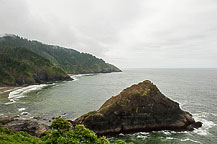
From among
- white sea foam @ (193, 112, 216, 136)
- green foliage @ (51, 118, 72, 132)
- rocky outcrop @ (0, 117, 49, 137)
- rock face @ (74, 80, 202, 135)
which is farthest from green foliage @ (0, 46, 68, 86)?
white sea foam @ (193, 112, 216, 136)

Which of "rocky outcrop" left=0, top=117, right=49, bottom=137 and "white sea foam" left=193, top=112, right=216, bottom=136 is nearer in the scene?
"rocky outcrop" left=0, top=117, right=49, bottom=137

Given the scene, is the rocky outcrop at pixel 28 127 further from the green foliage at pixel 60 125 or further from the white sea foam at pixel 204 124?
the white sea foam at pixel 204 124

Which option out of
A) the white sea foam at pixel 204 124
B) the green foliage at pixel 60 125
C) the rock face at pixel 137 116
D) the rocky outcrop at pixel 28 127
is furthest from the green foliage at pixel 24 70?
the white sea foam at pixel 204 124

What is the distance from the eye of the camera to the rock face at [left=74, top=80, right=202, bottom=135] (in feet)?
108

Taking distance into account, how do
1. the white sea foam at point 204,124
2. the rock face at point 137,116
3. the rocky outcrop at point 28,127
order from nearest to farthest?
the rocky outcrop at point 28,127, the rock face at point 137,116, the white sea foam at point 204,124

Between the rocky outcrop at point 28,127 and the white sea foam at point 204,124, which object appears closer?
the rocky outcrop at point 28,127

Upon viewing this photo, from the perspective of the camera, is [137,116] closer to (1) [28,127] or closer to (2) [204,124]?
(2) [204,124]

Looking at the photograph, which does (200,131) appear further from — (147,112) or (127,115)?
(127,115)

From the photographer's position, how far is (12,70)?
111375 mm

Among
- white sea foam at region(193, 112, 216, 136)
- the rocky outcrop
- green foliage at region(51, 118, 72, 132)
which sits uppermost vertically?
green foliage at region(51, 118, 72, 132)

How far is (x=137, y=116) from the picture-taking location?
3500 centimetres

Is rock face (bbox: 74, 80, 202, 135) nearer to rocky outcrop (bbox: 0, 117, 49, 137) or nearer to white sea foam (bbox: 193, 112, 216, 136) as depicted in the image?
white sea foam (bbox: 193, 112, 216, 136)

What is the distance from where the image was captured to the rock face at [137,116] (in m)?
32.9

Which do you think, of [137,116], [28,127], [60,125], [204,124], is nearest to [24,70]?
[28,127]
